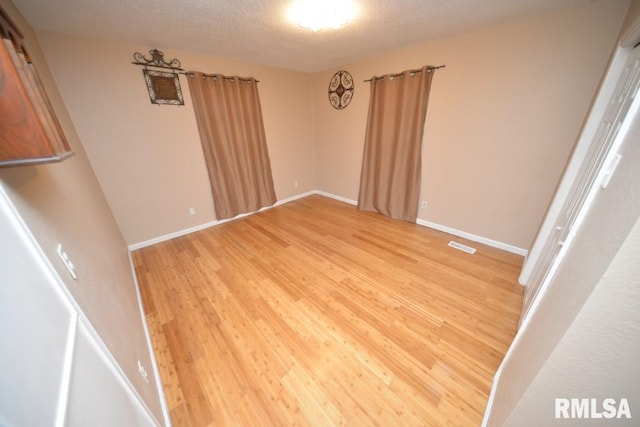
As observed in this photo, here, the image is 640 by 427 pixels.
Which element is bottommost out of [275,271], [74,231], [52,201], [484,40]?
[275,271]

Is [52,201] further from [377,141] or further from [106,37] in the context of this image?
[377,141]

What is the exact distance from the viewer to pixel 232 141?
3.16m

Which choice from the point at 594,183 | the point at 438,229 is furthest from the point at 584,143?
the point at 438,229

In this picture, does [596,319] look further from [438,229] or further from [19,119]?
[438,229]

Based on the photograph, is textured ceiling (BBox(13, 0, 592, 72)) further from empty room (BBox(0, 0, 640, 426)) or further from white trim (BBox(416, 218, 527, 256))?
white trim (BBox(416, 218, 527, 256))

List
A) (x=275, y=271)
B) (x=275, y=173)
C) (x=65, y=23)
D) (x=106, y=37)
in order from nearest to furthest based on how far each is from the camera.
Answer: (x=65, y=23) < (x=106, y=37) < (x=275, y=271) < (x=275, y=173)

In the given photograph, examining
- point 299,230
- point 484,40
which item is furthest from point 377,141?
point 299,230

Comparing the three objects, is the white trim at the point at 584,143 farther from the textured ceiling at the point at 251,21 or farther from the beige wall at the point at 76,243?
the beige wall at the point at 76,243

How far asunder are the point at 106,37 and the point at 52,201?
7.96 feet

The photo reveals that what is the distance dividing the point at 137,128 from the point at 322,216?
2680mm

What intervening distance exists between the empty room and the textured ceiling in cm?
3

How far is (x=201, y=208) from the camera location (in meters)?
3.16

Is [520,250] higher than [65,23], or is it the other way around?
[65,23]

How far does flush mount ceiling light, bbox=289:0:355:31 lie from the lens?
1.67 metres
